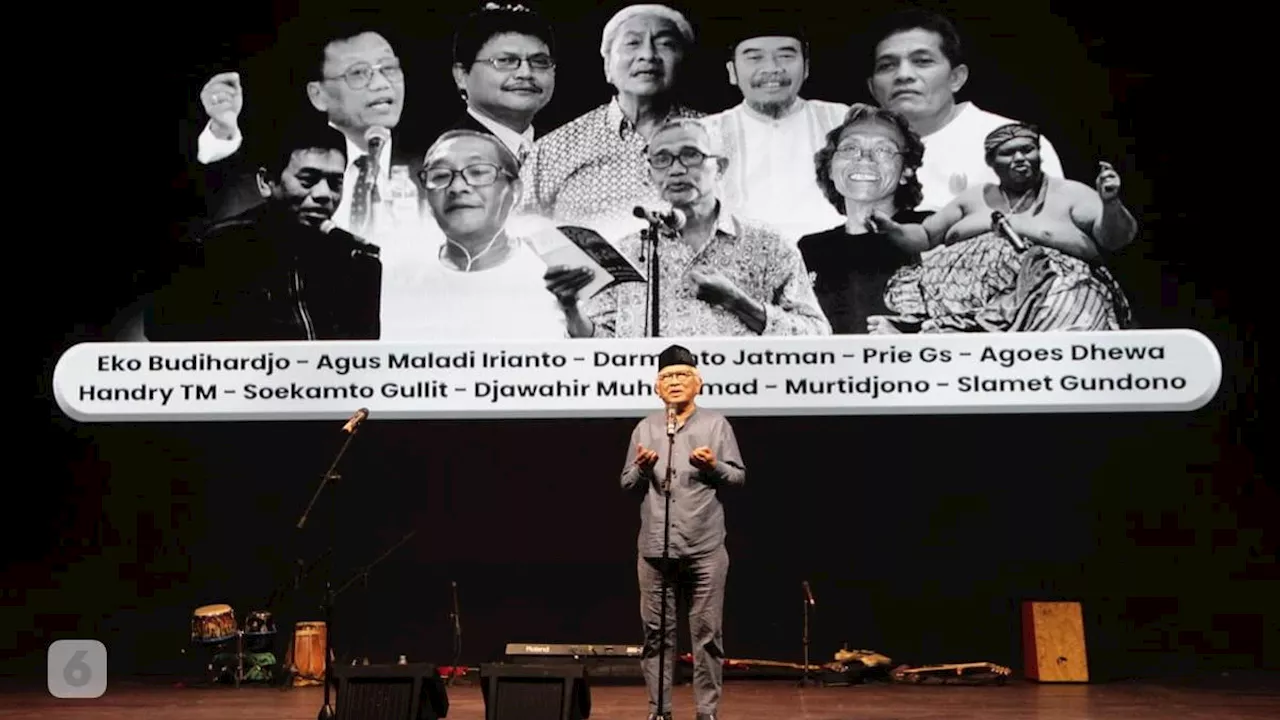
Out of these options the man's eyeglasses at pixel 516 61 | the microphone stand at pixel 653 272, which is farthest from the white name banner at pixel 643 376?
the man's eyeglasses at pixel 516 61

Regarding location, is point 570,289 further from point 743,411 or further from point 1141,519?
point 1141,519

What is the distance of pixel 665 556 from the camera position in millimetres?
4715

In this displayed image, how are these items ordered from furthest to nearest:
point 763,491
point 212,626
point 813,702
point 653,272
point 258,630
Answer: point 763,491, point 653,272, point 258,630, point 212,626, point 813,702

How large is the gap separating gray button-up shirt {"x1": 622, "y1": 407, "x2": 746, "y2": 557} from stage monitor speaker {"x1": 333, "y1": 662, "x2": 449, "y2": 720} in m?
0.89

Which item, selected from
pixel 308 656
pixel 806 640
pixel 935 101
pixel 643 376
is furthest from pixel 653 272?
pixel 308 656

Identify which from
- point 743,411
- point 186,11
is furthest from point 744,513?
point 186,11

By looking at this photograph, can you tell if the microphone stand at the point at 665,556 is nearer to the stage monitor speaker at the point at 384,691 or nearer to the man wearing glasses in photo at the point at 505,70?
the stage monitor speaker at the point at 384,691

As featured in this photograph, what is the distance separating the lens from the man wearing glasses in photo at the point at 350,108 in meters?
6.83

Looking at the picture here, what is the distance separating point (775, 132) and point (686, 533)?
2570mm

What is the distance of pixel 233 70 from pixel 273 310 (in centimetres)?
127

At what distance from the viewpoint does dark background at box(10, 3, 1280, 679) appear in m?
6.74

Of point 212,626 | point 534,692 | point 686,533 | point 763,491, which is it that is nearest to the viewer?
point 534,692

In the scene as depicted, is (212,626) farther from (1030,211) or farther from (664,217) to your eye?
(1030,211)

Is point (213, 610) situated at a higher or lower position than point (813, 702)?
higher
